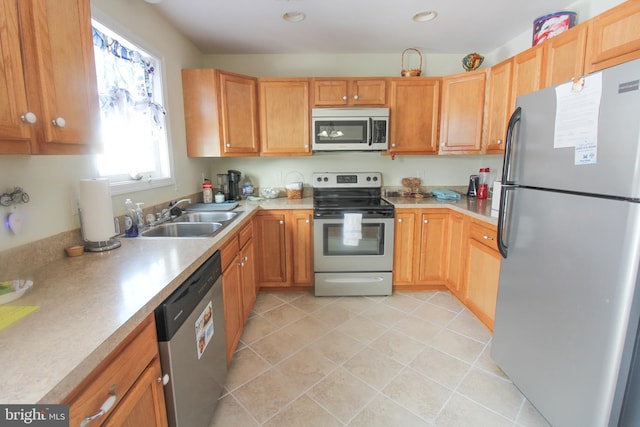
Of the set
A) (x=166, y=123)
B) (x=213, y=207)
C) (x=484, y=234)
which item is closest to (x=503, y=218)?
(x=484, y=234)

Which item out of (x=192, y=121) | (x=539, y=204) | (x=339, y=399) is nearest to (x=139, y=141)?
(x=192, y=121)

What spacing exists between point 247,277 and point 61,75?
1.66 metres

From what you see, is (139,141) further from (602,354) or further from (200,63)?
(602,354)

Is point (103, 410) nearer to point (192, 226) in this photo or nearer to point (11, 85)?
point (11, 85)

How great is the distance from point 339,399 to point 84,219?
162cm

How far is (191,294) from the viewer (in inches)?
47.5

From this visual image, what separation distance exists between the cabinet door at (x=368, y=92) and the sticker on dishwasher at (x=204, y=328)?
2366mm

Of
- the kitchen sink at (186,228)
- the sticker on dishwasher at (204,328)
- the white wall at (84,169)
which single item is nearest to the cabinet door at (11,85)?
the white wall at (84,169)

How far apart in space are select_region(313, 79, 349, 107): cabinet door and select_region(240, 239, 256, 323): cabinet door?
1.56m

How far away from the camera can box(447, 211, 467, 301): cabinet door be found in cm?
260

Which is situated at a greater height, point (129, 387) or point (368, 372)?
point (129, 387)

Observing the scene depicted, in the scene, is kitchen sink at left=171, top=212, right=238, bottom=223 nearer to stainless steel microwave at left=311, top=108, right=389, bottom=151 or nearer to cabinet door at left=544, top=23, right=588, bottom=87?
stainless steel microwave at left=311, top=108, right=389, bottom=151

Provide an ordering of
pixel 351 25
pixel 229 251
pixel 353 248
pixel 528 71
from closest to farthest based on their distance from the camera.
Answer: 1. pixel 229 251
2. pixel 528 71
3. pixel 351 25
4. pixel 353 248

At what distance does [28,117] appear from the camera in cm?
87
